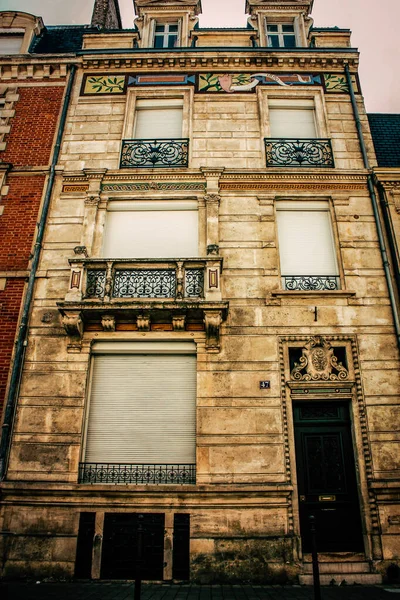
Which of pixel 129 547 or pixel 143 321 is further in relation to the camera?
pixel 143 321

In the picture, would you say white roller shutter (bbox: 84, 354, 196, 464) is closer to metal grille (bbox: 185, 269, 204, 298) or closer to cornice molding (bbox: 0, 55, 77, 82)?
metal grille (bbox: 185, 269, 204, 298)

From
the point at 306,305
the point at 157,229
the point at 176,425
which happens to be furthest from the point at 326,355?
the point at 157,229

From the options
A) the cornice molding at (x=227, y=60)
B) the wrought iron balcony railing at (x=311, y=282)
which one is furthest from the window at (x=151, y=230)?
the cornice molding at (x=227, y=60)

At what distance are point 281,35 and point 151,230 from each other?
734 centimetres

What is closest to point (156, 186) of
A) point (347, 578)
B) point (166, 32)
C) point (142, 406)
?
point (142, 406)

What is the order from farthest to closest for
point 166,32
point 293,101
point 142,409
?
point 166,32, point 293,101, point 142,409

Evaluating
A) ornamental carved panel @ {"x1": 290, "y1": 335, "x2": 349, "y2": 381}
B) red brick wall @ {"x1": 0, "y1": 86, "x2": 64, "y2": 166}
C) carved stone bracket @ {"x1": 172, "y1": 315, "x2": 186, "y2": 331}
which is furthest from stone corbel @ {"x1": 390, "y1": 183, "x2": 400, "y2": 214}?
red brick wall @ {"x1": 0, "y1": 86, "x2": 64, "y2": 166}

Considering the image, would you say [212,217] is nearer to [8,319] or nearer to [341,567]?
[8,319]

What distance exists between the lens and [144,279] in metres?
8.30

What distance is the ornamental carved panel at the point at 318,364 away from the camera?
7891 millimetres

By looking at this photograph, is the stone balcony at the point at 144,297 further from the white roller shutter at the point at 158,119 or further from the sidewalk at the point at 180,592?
the white roller shutter at the point at 158,119

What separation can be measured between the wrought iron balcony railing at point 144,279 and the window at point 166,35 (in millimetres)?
7220

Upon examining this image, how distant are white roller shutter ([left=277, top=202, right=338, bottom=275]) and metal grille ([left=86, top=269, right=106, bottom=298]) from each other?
3733 millimetres

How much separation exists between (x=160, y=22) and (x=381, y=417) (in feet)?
39.4
